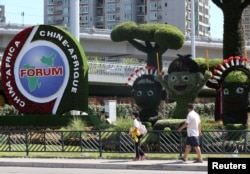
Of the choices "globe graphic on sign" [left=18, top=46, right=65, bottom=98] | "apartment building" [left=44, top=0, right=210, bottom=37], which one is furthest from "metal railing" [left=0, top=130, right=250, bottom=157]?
"apartment building" [left=44, top=0, right=210, bottom=37]

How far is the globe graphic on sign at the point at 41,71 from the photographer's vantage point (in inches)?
1141

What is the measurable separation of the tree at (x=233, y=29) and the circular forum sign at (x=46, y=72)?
7.23 m

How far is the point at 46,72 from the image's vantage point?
95.6 ft

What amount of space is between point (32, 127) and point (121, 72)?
35.8 meters

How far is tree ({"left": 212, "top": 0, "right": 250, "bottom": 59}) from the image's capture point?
1060 inches

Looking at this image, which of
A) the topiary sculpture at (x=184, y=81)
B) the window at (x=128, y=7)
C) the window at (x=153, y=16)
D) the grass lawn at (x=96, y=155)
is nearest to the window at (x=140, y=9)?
the window at (x=128, y=7)

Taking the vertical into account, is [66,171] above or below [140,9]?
below

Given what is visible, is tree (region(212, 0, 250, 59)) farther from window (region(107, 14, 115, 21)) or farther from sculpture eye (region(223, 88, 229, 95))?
window (region(107, 14, 115, 21))

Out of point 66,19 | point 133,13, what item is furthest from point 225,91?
point 66,19

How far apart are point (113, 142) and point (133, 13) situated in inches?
5120

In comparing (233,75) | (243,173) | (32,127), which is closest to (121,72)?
(32,127)

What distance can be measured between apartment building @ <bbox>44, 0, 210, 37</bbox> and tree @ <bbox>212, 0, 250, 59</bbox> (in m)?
105

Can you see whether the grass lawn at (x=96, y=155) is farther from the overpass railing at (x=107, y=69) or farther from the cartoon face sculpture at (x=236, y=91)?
the overpass railing at (x=107, y=69)

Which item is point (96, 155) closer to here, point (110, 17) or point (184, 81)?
point (184, 81)
